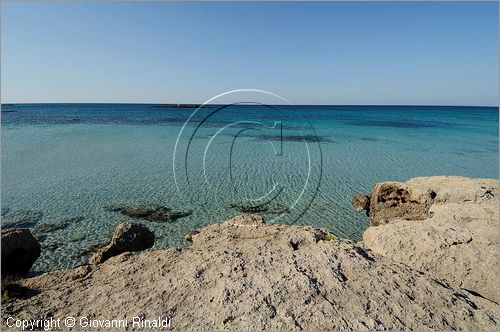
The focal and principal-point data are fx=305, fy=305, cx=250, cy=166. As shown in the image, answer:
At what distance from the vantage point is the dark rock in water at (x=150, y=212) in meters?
13.6

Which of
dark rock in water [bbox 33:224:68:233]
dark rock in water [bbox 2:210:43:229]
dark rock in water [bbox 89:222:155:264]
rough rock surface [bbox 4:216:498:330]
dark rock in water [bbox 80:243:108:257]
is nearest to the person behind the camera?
rough rock surface [bbox 4:216:498:330]

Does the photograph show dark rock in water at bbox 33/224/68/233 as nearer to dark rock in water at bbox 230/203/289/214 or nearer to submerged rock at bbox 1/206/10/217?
submerged rock at bbox 1/206/10/217

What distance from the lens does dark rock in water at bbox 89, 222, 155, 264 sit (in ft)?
29.1

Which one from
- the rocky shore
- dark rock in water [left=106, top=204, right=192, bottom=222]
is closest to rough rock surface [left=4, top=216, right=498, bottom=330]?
the rocky shore

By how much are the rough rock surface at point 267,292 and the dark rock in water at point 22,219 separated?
7539 millimetres

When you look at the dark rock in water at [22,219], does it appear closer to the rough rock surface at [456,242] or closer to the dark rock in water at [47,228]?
the dark rock in water at [47,228]

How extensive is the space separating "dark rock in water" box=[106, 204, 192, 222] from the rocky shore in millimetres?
4942

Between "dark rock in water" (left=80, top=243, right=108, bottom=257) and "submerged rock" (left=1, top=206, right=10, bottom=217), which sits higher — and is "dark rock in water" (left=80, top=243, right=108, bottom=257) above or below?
below

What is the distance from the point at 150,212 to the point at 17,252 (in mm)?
6173

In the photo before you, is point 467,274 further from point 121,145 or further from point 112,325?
point 121,145

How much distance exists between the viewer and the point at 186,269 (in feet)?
21.0

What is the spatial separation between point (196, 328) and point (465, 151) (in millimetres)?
37053

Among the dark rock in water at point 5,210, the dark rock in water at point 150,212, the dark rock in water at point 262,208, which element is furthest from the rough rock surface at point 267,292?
the dark rock in water at point 5,210

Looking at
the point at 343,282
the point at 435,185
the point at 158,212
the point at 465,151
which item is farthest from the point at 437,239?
the point at 465,151
